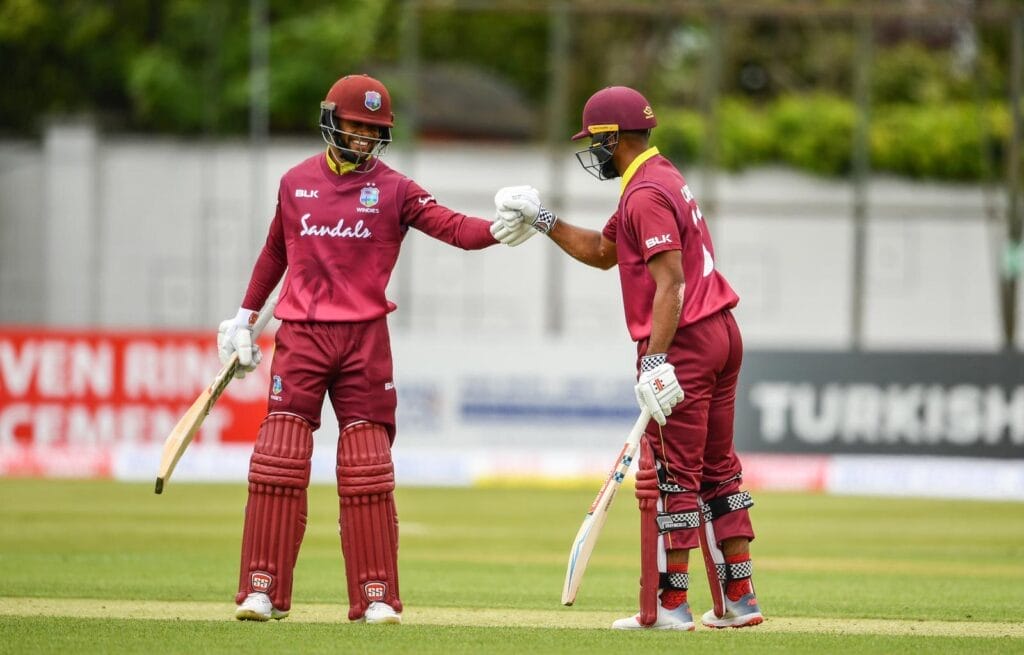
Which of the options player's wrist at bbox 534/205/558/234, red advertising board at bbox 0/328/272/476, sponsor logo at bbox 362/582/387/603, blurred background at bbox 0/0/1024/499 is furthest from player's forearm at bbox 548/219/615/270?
red advertising board at bbox 0/328/272/476

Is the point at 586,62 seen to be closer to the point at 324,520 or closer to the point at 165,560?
the point at 324,520

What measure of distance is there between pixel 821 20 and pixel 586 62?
14.9ft

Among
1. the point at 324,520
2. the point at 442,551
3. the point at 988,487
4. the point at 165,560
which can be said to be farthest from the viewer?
the point at 988,487

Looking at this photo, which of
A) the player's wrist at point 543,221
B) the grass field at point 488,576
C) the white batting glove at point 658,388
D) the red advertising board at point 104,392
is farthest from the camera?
the red advertising board at point 104,392

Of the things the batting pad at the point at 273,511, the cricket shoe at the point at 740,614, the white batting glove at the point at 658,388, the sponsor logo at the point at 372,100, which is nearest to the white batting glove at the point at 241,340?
the batting pad at the point at 273,511

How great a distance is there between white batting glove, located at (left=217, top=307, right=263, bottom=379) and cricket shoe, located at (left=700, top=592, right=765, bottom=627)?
2121 millimetres

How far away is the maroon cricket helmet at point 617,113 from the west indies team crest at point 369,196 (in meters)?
0.82

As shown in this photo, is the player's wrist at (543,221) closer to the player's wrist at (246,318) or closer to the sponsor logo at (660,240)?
the sponsor logo at (660,240)

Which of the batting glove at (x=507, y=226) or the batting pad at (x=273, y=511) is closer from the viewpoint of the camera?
the batting pad at (x=273, y=511)

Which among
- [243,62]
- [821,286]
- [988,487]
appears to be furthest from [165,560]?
[243,62]

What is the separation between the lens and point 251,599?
264 inches

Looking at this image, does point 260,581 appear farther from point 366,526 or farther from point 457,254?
point 457,254

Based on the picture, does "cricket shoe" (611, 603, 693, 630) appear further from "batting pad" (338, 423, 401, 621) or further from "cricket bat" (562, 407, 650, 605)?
"batting pad" (338, 423, 401, 621)

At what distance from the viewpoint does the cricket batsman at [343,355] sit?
22.2ft
